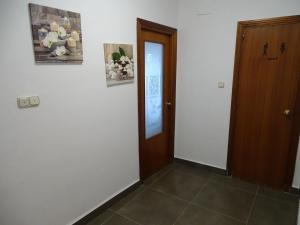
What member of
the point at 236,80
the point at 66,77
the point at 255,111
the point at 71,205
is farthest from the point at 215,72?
the point at 71,205

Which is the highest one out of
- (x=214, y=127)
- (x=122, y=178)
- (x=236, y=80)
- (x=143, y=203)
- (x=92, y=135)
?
Answer: (x=236, y=80)

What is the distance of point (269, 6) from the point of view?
2391mm

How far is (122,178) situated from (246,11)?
99.2 inches

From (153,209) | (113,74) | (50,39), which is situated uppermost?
(50,39)

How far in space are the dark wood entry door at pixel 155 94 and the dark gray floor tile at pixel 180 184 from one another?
0.23 metres

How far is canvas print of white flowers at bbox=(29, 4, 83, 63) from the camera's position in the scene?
58.5 inches

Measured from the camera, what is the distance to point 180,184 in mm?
2838

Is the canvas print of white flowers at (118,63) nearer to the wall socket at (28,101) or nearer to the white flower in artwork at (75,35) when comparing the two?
the white flower in artwork at (75,35)

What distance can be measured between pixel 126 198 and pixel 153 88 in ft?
4.79

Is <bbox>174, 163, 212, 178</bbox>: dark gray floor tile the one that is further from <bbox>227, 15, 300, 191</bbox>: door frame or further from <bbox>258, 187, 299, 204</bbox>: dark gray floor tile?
<bbox>258, 187, 299, 204</bbox>: dark gray floor tile

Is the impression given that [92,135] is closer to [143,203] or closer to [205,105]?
[143,203]

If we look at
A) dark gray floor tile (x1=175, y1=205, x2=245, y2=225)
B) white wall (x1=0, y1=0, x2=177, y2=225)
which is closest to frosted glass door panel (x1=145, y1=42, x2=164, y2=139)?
white wall (x1=0, y1=0, x2=177, y2=225)

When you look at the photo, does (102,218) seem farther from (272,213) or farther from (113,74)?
(272,213)

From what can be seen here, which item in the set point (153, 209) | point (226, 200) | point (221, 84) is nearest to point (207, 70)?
point (221, 84)
